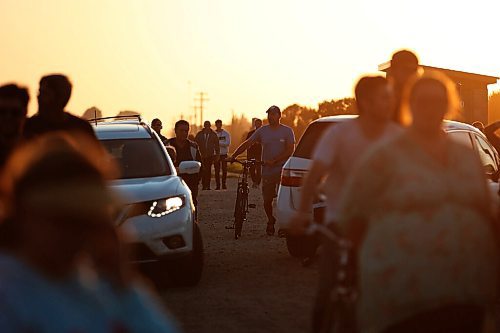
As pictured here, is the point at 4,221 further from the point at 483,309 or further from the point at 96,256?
the point at 483,309

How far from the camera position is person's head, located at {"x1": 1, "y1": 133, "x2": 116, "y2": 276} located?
9.02ft

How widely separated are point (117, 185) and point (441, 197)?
24.0 feet

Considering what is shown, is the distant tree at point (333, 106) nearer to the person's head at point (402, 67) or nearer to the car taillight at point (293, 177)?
the car taillight at point (293, 177)

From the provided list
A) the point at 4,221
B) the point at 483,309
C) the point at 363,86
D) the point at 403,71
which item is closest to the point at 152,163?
the point at 403,71

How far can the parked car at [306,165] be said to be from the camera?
504 inches

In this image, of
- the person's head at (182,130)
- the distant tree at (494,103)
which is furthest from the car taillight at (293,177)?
the distant tree at (494,103)

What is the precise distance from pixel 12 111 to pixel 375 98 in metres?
2.18

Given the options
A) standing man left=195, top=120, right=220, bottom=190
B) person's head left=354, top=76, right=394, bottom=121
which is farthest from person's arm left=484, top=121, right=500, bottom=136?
standing man left=195, top=120, right=220, bottom=190

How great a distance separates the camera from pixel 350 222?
501cm

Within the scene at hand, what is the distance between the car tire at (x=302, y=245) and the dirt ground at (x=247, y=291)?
0.47ft

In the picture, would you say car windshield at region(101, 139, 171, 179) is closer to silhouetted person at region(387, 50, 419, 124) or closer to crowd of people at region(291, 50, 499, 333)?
silhouetted person at region(387, 50, 419, 124)

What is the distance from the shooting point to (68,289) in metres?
2.84

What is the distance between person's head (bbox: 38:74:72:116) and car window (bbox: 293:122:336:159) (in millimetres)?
5571

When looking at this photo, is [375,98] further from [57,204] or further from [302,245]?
[302,245]
